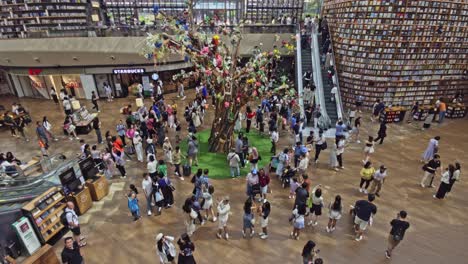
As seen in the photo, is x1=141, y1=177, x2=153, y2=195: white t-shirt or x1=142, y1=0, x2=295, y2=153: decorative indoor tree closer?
x1=141, y1=177, x2=153, y2=195: white t-shirt

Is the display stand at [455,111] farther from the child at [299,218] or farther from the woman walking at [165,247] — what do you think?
the woman walking at [165,247]

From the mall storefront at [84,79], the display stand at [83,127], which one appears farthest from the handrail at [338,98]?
the display stand at [83,127]

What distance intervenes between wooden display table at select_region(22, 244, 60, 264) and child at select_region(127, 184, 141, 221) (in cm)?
178

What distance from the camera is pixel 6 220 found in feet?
20.2

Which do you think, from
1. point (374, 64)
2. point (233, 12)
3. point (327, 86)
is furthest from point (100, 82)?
point (374, 64)

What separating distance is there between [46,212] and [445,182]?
10148mm

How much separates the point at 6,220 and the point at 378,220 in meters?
8.68

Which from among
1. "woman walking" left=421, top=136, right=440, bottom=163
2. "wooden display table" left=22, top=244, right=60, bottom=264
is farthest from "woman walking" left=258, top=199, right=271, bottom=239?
"woman walking" left=421, top=136, right=440, bottom=163

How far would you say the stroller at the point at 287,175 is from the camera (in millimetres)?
8320

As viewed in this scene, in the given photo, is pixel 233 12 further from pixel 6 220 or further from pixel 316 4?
pixel 6 220

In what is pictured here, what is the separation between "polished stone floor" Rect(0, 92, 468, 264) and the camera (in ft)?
20.7

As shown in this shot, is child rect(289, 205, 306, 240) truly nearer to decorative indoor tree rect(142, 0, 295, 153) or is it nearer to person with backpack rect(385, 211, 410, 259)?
person with backpack rect(385, 211, 410, 259)

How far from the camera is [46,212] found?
6.66 meters

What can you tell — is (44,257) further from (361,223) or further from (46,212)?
(361,223)
